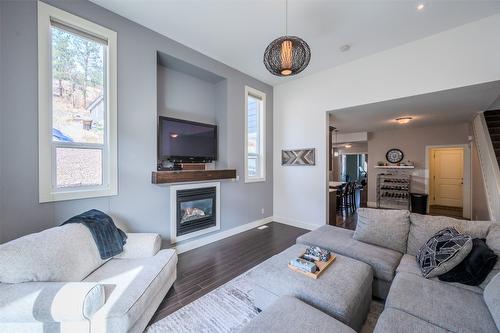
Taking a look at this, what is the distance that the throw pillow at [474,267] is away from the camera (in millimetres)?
1574

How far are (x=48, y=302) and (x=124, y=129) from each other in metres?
2.01

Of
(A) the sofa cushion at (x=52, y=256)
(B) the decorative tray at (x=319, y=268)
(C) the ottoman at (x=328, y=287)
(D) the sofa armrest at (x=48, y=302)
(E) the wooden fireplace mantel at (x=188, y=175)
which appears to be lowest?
(C) the ottoman at (x=328, y=287)

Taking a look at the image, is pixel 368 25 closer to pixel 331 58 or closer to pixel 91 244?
pixel 331 58

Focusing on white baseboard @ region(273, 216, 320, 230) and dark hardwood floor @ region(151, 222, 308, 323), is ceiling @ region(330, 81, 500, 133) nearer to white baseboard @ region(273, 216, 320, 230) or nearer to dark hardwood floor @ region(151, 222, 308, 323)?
white baseboard @ region(273, 216, 320, 230)

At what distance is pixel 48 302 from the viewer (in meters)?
1.29

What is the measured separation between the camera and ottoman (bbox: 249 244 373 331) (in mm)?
1483

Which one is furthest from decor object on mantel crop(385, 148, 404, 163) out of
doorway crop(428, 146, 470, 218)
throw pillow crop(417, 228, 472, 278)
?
throw pillow crop(417, 228, 472, 278)

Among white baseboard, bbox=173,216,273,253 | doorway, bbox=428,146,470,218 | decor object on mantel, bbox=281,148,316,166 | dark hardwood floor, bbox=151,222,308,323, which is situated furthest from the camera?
doorway, bbox=428,146,470,218

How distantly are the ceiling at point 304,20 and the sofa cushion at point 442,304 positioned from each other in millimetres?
3086

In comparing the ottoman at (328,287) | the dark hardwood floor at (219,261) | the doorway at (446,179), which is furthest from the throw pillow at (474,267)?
the doorway at (446,179)

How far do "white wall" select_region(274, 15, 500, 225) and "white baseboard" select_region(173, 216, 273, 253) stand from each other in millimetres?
724

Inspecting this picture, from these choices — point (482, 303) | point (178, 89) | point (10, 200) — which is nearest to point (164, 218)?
point (10, 200)

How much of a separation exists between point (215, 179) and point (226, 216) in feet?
2.79

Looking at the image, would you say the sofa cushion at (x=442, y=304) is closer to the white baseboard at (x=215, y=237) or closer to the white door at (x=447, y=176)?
the white baseboard at (x=215, y=237)
